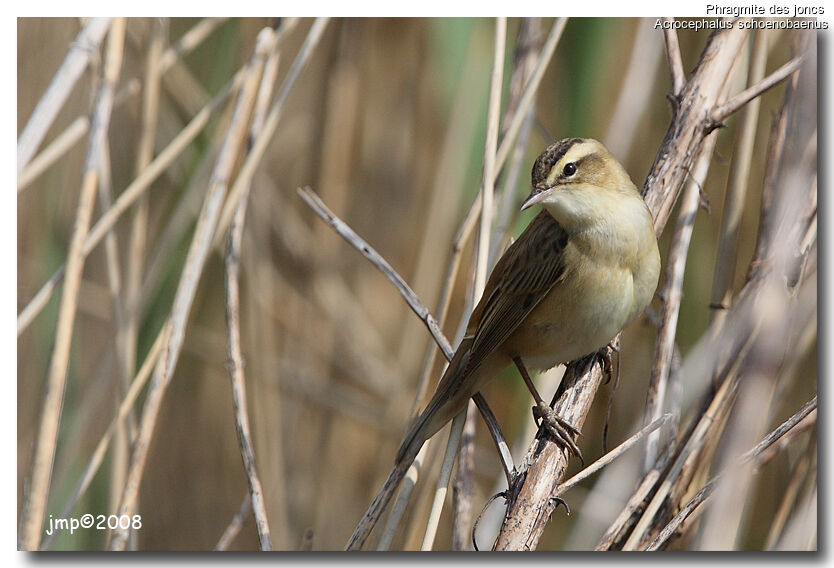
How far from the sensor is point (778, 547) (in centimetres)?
214

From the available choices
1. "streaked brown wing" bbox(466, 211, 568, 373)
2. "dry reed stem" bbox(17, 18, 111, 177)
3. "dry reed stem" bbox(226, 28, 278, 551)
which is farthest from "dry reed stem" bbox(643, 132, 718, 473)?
"dry reed stem" bbox(17, 18, 111, 177)

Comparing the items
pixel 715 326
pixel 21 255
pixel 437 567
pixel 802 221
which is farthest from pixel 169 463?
pixel 802 221

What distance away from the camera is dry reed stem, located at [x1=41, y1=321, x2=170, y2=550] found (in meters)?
2.09

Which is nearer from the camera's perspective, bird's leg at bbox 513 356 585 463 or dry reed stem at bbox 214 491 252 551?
bird's leg at bbox 513 356 585 463

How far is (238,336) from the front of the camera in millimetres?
2188

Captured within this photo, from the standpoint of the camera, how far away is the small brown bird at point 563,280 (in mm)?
1999

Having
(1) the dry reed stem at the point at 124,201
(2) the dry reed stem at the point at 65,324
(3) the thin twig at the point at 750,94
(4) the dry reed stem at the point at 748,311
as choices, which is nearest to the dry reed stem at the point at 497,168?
(3) the thin twig at the point at 750,94

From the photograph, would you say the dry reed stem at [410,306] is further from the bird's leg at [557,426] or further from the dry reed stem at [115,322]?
the dry reed stem at [115,322]

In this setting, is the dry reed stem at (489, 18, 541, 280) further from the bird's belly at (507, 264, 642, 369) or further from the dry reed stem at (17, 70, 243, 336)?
the dry reed stem at (17, 70, 243, 336)

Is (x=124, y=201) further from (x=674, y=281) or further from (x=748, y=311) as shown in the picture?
(x=748, y=311)

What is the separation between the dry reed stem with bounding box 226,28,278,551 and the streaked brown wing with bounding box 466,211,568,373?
0.61 metres

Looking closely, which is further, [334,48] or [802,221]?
[334,48]
